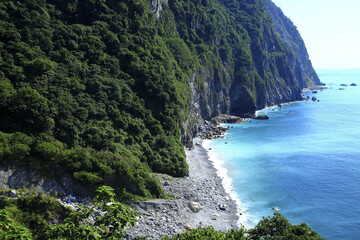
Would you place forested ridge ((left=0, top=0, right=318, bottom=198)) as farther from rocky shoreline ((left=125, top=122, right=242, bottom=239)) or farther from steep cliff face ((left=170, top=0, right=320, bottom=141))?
steep cliff face ((left=170, top=0, right=320, bottom=141))

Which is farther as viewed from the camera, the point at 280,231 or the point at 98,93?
the point at 98,93

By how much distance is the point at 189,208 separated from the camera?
39625mm

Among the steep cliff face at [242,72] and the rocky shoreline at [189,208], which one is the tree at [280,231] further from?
the steep cliff face at [242,72]

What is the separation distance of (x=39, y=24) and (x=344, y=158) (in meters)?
74.8

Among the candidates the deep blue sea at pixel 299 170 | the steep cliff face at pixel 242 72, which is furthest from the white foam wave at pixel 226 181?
the steep cliff face at pixel 242 72

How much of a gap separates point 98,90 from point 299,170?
155ft

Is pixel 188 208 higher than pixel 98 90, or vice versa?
pixel 98 90

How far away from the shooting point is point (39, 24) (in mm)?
47156

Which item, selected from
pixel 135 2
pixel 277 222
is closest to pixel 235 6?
pixel 135 2

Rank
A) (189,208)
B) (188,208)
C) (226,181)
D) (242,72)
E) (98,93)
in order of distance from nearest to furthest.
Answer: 1. (188,208)
2. (189,208)
3. (98,93)
4. (226,181)
5. (242,72)

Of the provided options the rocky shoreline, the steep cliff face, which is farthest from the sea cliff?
the rocky shoreline

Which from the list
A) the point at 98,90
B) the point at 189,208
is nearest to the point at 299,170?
the point at 189,208

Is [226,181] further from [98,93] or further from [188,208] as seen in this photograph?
[98,93]

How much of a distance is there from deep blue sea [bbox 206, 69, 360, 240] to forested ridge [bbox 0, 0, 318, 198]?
13.8 meters
